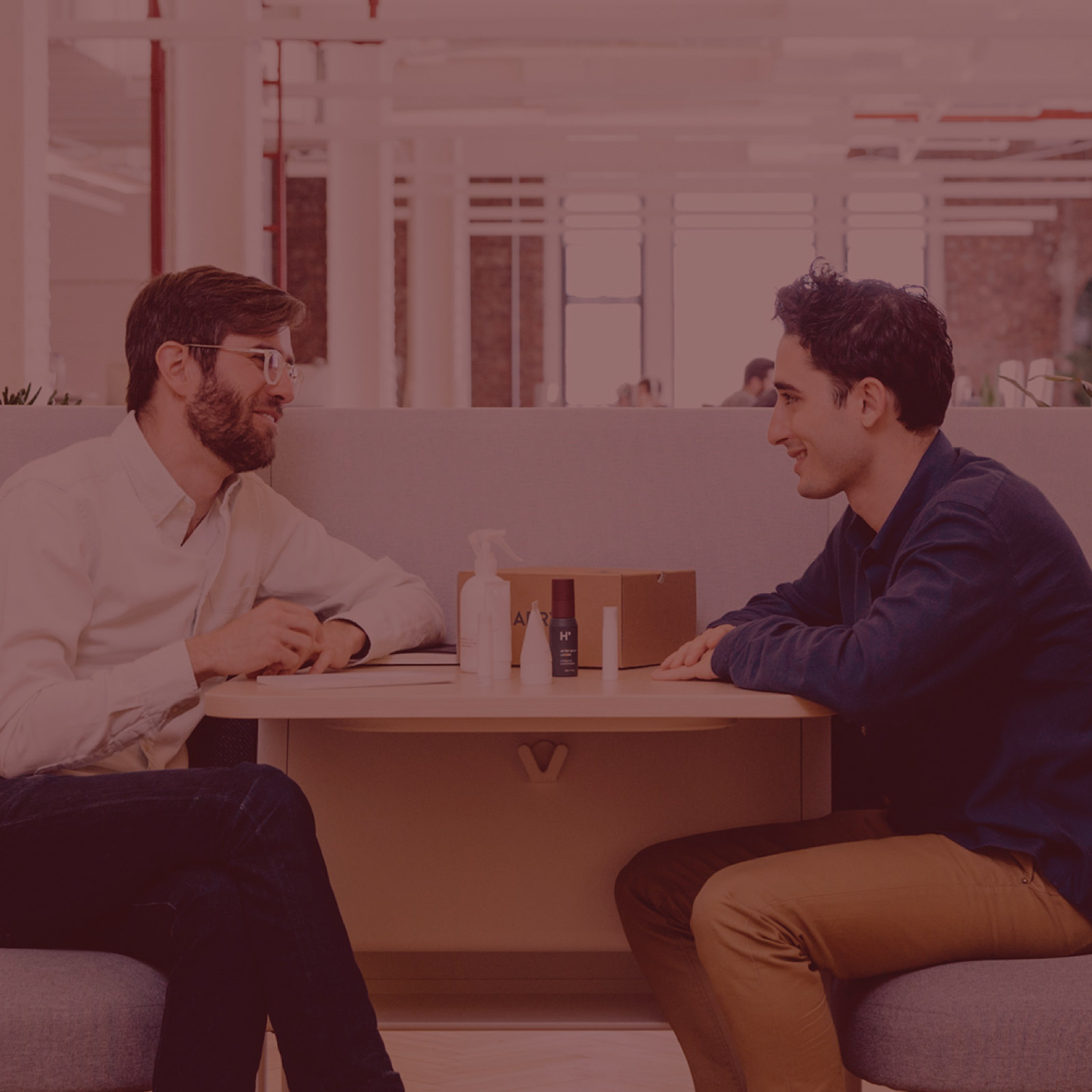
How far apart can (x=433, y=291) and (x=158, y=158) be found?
5.78m

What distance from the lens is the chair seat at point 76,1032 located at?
1386mm

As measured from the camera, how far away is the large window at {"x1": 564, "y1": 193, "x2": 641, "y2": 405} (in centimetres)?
1269

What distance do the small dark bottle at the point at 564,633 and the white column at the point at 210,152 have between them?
2.93 m

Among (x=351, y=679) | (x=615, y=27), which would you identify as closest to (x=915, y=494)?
(x=351, y=679)

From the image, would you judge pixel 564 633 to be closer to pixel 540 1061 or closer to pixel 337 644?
pixel 337 644

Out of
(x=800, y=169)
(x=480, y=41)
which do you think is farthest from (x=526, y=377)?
(x=800, y=169)

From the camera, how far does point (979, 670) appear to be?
1.48 m

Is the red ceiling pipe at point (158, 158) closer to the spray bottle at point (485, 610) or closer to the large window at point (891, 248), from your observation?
the spray bottle at point (485, 610)

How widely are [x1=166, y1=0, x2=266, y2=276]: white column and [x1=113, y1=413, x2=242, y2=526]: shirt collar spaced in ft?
8.49

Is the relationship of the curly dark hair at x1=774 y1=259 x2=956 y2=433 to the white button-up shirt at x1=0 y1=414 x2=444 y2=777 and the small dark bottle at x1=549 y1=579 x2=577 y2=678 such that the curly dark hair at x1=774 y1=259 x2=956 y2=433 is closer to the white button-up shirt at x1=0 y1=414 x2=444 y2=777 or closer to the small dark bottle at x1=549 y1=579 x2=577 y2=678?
the small dark bottle at x1=549 y1=579 x2=577 y2=678

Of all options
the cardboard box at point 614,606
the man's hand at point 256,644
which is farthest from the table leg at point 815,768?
the man's hand at point 256,644

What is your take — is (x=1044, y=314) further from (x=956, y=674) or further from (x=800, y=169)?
(x=956, y=674)

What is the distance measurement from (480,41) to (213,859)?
27.6 feet

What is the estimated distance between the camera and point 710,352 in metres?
12.5
